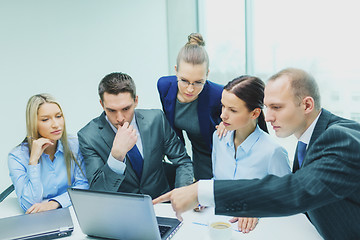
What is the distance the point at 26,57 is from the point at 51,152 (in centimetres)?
132

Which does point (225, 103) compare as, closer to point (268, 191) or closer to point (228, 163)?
point (228, 163)

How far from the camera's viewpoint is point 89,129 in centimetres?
195

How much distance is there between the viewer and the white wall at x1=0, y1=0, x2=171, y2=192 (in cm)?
277

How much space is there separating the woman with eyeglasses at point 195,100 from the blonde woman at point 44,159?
78cm

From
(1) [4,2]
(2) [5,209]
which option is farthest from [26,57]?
(2) [5,209]

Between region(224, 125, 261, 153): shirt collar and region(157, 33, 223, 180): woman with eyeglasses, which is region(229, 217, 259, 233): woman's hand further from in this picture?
region(157, 33, 223, 180): woman with eyeglasses

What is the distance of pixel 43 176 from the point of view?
1.85 m

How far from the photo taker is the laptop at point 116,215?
112cm

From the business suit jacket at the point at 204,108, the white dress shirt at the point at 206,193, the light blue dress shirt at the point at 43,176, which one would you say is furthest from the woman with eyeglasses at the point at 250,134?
the light blue dress shirt at the point at 43,176

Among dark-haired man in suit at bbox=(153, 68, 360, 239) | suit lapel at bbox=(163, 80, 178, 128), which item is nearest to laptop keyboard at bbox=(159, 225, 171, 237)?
dark-haired man in suit at bbox=(153, 68, 360, 239)

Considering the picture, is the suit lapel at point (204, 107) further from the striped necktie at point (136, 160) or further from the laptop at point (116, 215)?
the laptop at point (116, 215)

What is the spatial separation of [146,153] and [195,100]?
1.82ft

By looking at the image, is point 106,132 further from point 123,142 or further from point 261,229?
point 261,229

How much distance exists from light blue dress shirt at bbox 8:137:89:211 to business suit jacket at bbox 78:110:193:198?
10cm
